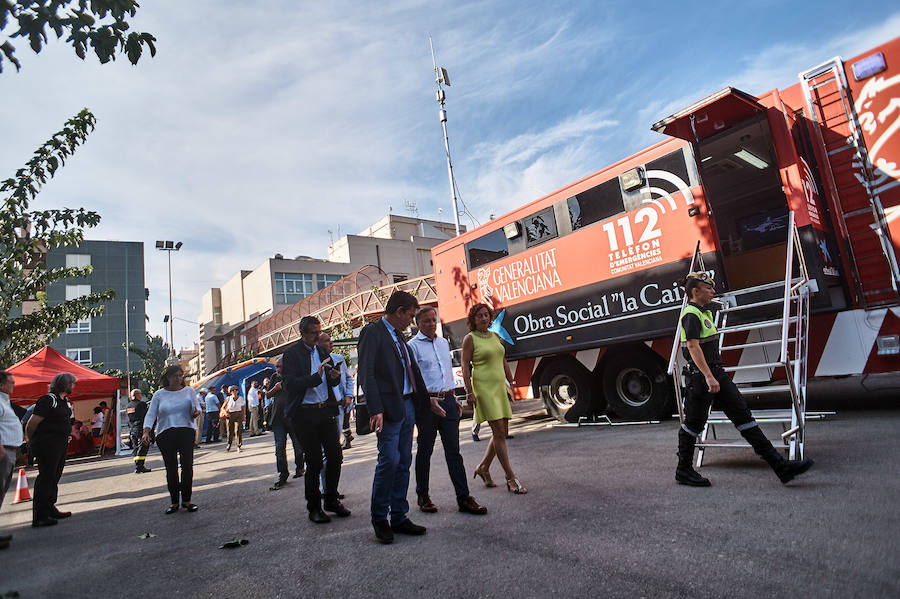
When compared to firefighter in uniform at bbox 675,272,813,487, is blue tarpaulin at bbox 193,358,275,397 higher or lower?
higher

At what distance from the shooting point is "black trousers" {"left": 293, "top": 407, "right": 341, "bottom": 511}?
4.55 m

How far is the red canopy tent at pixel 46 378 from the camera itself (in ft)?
42.3

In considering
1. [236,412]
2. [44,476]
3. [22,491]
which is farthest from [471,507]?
[236,412]

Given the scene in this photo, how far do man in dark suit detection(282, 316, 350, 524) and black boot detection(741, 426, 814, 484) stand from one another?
3420 mm

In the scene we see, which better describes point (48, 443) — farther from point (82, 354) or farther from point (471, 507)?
point (82, 354)

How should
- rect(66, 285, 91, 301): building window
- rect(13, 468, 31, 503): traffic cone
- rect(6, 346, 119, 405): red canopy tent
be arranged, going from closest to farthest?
rect(13, 468, 31, 503): traffic cone
rect(6, 346, 119, 405): red canopy tent
rect(66, 285, 91, 301): building window

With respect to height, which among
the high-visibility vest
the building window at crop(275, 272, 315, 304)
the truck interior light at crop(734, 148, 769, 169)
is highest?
the building window at crop(275, 272, 315, 304)

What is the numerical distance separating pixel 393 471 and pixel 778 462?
2.92 m

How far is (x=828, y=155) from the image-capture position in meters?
6.32

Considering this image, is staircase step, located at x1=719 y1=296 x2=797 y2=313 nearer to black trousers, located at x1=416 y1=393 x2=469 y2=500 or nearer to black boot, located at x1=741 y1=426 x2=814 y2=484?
black boot, located at x1=741 y1=426 x2=814 y2=484

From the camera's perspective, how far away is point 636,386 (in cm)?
798

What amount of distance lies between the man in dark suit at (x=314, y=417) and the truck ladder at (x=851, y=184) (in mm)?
6023

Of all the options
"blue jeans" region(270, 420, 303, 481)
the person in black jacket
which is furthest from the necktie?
the person in black jacket

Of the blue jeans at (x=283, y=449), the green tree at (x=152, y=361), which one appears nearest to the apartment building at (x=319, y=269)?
the green tree at (x=152, y=361)
